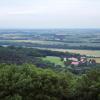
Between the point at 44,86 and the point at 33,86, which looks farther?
the point at 44,86

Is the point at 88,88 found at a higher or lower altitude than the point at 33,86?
lower

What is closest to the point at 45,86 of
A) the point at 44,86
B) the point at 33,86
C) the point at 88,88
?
the point at 44,86

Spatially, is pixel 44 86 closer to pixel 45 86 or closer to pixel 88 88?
pixel 45 86

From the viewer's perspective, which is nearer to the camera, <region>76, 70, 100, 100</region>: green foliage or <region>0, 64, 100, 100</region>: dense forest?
<region>0, 64, 100, 100</region>: dense forest

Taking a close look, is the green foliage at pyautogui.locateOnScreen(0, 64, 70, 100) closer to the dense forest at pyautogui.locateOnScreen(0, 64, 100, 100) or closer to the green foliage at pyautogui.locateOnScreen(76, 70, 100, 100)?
the dense forest at pyautogui.locateOnScreen(0, 64, 100, 100)


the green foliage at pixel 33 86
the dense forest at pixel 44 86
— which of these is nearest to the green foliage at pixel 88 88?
the dense forest at pixel 44 86

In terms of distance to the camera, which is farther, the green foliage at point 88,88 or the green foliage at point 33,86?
the green foliage at point 88,88

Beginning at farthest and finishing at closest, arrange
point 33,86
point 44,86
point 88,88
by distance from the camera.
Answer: point 88,88 < point 44,86 < point 33,86

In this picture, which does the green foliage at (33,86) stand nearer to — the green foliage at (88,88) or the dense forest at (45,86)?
the dense forest at (45,86)

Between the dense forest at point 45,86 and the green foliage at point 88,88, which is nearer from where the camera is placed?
the dense forest at point 45,86

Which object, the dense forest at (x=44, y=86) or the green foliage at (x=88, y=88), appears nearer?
the dense forest at (x=44, y=86)

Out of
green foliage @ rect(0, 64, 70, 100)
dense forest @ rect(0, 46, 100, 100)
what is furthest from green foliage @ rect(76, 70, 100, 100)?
green foliage @ rect(0, 64, 70, 100)

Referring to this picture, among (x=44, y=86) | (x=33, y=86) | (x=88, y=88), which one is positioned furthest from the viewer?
(x=88, y=88)
